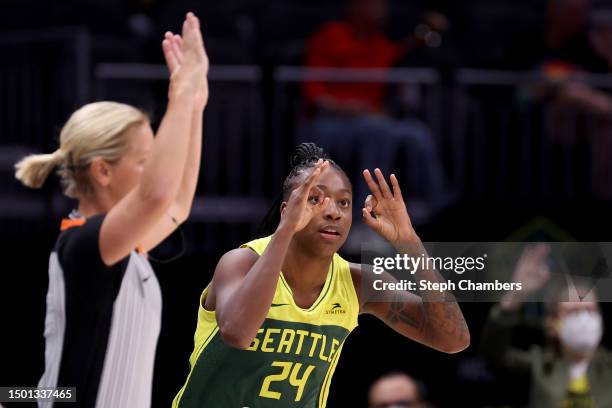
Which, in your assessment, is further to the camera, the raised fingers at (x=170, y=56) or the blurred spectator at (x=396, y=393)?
the blurred spectator at (x=396, y=393)

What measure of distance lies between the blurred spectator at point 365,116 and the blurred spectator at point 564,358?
1349 mm

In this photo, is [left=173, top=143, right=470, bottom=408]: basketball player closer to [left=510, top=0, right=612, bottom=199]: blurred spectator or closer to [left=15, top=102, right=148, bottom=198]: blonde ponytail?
[left=15, top=102, right=148, bottom=198]: blonde ponytail

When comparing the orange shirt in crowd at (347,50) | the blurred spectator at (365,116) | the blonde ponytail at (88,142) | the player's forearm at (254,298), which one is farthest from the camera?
the orange shirt in crowd at (347,50)

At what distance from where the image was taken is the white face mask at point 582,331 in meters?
5.91

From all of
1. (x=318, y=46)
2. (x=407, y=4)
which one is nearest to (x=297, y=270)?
(x=318, y=46)

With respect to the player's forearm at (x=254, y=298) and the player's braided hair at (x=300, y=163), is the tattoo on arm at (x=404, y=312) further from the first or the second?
the player's forearm at (x=254, y=298)

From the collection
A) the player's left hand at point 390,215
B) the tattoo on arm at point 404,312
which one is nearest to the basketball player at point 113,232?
the player's left hand at point 390,215

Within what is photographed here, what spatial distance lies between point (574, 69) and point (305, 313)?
4538mm

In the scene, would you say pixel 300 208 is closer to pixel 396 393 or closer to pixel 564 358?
pixel 396 393

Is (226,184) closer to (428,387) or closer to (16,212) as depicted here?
(16,212)

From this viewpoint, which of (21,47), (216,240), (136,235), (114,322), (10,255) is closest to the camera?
(136,235)

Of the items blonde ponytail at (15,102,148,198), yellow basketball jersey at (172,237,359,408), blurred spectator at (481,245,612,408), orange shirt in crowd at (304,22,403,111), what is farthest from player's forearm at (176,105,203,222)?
orange shirt in crowd at (304,22,403,111)

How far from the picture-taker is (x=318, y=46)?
7391 mm

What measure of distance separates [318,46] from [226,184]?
1.12 metres
